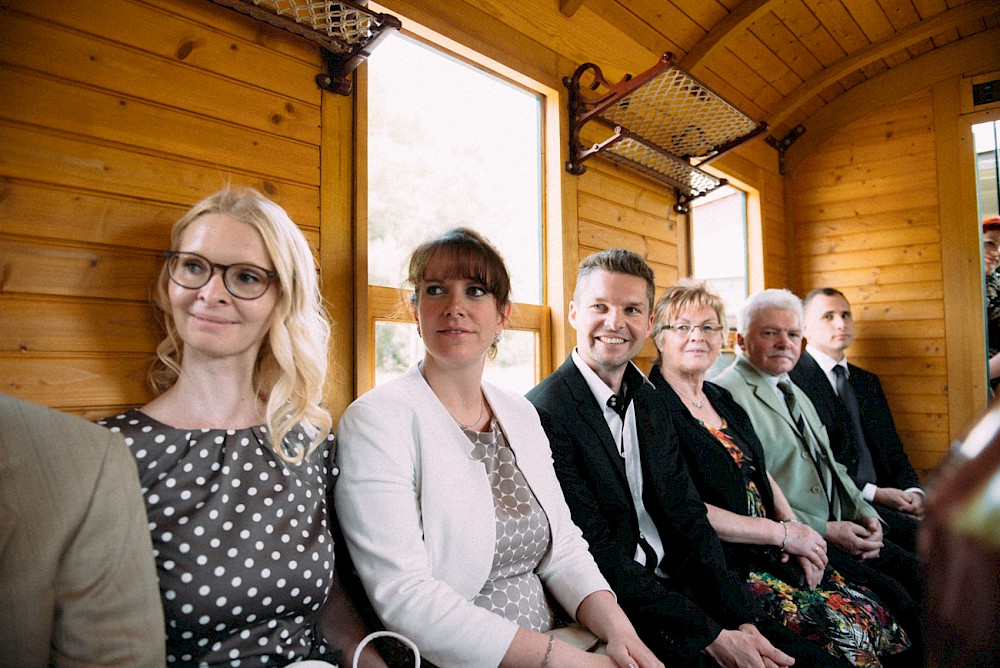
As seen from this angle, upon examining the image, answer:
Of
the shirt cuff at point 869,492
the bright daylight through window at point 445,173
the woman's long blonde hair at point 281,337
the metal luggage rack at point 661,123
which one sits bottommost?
the shirt cuff at point 869,492

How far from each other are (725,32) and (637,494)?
235 cm

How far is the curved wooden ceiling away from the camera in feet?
9.82

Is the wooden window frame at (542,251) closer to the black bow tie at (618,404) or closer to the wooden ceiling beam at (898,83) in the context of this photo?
the black bow tie at (618,404)

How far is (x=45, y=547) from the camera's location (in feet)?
3.06

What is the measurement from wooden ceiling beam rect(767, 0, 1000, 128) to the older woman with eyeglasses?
1924 millimetres

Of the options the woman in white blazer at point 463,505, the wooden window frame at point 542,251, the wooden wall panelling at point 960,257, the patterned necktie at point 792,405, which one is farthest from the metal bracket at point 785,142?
the woman in white blazer at point 463,505

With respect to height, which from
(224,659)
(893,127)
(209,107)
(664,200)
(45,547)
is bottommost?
(224,659)

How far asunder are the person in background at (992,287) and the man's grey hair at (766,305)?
1749 millimetres

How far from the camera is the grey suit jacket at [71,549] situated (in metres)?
0.92

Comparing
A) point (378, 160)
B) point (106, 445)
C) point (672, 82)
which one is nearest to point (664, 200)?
point (672, 82)

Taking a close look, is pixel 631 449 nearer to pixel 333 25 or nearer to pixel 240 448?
pixel 240 448

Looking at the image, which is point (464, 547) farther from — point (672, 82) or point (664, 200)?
point (664, 200)

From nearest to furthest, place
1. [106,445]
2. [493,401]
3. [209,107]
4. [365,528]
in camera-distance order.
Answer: [106,445] < [365,528] < [209,107] < [493,401]

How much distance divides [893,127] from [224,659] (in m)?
4.51
